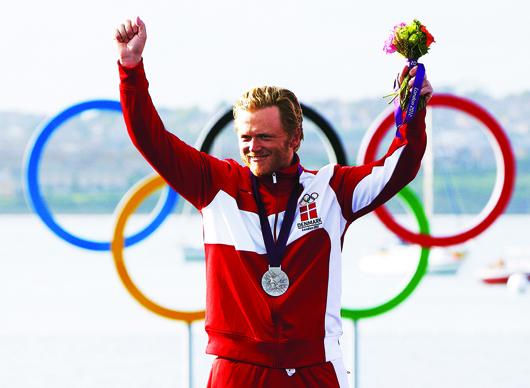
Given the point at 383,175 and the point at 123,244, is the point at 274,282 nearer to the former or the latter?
the point at 383,175

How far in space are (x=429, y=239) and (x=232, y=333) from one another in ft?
7.88

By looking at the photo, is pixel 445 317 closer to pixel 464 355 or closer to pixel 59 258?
pixel 464 355

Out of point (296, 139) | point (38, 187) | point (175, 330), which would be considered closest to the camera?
point (296, 139)

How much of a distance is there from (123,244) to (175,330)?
42.1 feet

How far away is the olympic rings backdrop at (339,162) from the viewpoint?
5.74m

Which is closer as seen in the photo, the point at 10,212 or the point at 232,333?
the point at 232,333

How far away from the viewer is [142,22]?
360 cm

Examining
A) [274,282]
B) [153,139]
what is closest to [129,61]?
[153,139]

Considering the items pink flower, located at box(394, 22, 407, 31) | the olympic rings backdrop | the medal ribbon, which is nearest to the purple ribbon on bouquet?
pink flower, located at box(394, 22, 407, 31)

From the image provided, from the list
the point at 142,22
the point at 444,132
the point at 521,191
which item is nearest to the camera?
the point at 142,22

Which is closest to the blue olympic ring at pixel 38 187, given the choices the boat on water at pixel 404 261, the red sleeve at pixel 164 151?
the red sleeve at pixel 164 151

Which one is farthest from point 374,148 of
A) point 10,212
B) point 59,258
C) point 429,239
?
point 10,212

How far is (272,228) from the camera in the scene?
3.81 m

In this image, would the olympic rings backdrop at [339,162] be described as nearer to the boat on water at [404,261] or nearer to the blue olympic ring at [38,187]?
the blue olympic ring at [38,187]
